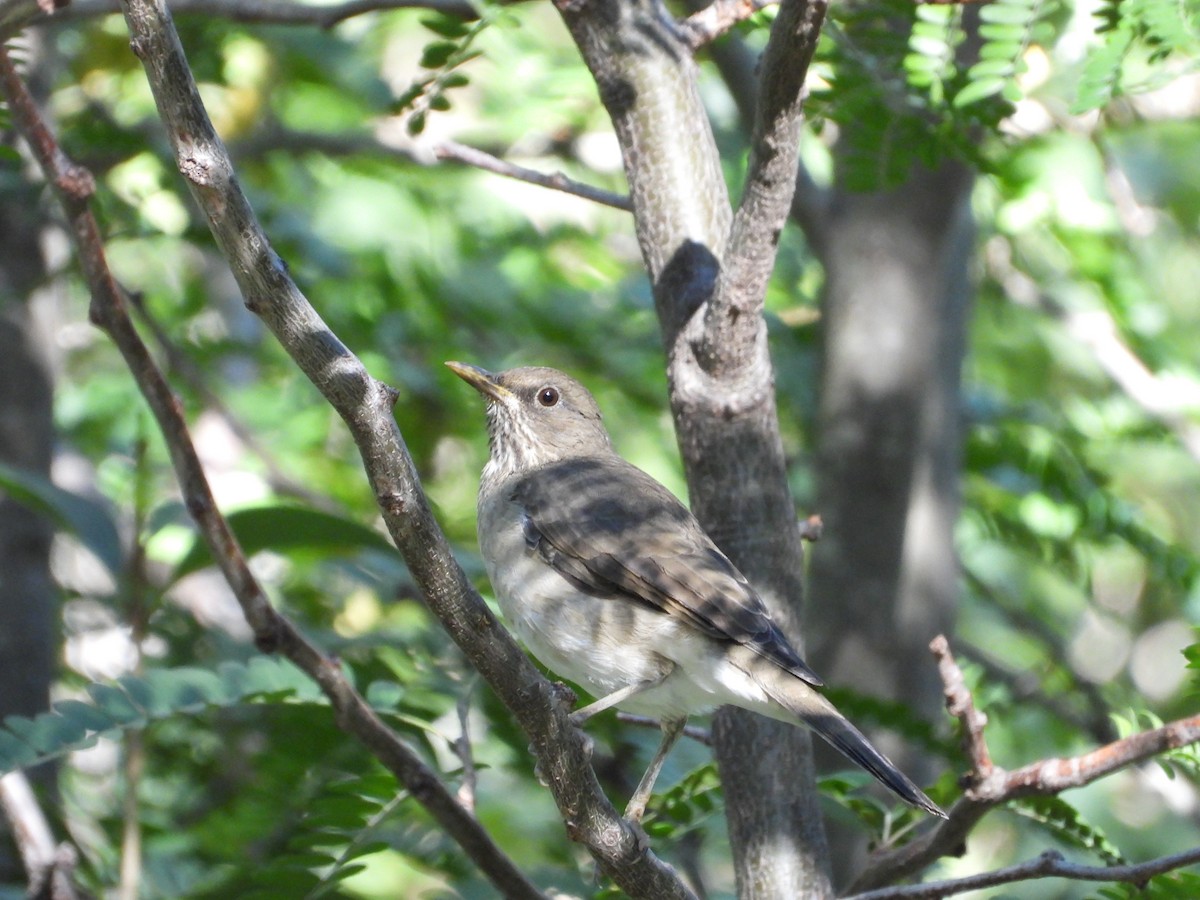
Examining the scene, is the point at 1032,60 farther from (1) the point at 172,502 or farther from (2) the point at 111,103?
(2) the point at 111,103

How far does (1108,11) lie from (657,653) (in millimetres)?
1949

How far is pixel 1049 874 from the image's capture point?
2.45 metres

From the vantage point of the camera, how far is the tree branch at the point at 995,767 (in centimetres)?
237

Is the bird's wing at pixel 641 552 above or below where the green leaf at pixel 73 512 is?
above

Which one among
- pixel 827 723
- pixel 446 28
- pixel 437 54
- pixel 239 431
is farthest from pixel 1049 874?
pixel 239 431

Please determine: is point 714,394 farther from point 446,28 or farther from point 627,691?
point 446,28

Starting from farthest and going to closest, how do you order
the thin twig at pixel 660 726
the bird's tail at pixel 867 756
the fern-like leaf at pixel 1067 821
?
the thin twig at pixel 660 726, the fern-like leaf at pixel 1067 821, the bird's tail at pixel 867 756

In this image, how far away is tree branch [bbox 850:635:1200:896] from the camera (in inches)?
93.4

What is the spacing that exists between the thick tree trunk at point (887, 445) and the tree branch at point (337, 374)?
111 inches

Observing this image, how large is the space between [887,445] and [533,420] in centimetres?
140

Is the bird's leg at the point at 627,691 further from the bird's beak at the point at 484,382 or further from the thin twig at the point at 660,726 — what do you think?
the bird's beak at the point at 484,382

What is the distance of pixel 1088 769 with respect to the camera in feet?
8.14

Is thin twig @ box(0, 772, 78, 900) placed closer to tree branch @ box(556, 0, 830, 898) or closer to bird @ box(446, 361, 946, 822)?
bird @ box(446, 361, 946, 822)

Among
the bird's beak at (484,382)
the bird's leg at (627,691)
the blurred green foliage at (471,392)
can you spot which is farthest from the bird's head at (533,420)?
the bird's leg at (627,691)
